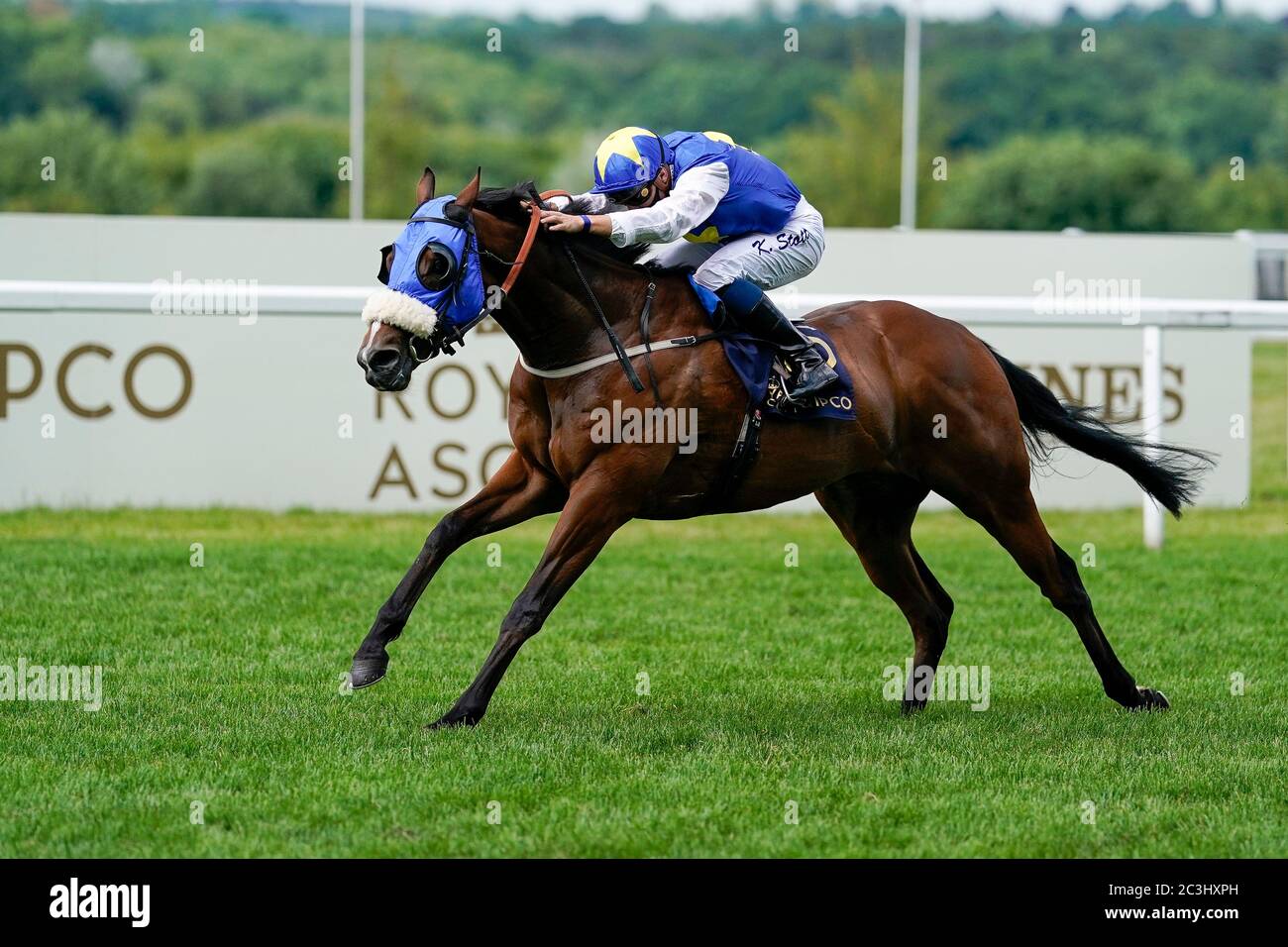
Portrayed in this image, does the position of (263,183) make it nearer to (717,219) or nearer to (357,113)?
(357,113)

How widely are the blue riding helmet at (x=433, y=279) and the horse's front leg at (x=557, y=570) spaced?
2.32ft

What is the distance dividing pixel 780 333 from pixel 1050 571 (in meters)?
1.46

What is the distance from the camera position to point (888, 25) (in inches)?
3989

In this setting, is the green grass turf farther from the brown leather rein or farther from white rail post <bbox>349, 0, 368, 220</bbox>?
white rail post <bbox>349, 0, 368, 220</bbox>

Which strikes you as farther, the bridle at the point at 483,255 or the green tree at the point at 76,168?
the green tree at the point at 76,168

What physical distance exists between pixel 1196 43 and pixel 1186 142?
17925mm

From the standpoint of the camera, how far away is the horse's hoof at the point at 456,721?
17.7 ft

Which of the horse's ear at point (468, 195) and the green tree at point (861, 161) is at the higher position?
the green tree at point (861, 161)

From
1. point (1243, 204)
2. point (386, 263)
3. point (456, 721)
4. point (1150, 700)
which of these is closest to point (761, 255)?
point (386, 263)

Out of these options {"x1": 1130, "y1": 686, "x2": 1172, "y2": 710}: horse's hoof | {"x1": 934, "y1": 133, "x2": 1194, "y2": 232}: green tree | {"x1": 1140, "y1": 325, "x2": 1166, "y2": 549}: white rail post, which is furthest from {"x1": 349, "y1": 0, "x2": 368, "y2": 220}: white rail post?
{"x1": 934, "y1": 133, "x2": 1194, "y2": 232}: green tree

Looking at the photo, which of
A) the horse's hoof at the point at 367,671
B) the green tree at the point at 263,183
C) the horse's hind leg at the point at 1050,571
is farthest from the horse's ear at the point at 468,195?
the green tree at the point at 263,183

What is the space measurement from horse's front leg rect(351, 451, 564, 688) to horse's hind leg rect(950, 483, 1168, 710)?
64.6 inches

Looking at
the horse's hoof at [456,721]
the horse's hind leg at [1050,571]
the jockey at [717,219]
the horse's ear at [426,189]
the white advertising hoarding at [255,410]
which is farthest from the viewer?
the white advertising hoarding at [255,410]

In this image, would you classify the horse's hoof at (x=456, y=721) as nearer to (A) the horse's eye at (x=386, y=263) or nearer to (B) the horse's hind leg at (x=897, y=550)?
(A) the horse's eye at (x=386, y=263)
